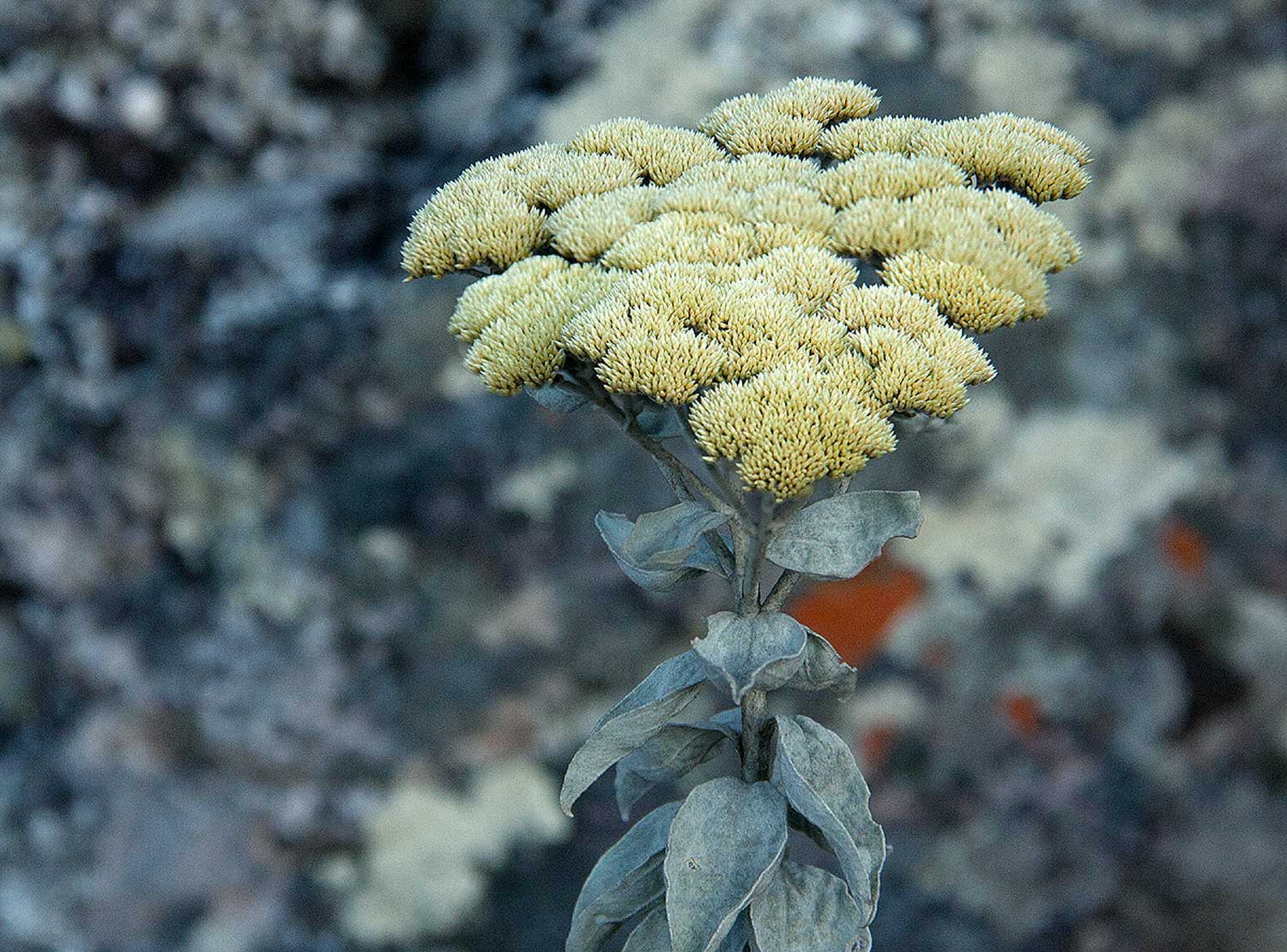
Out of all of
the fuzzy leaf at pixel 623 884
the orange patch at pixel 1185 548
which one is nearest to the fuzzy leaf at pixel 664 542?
the fuzzy leaf at pixel 623 884

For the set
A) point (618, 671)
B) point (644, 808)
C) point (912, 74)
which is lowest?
point (644, 808)

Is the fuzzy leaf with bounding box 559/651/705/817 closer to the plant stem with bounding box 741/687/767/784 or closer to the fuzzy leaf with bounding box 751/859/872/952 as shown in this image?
the plant stem with bounding box 741/687/767/784

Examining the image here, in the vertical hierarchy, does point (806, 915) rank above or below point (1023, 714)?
below

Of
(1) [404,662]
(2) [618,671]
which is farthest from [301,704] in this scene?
(2) [618,671]

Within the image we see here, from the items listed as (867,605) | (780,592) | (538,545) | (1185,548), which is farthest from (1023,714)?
(780,592)

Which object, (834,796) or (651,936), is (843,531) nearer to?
(834,796)

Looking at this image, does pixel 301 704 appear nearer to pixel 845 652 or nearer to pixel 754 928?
pixel 845 652
